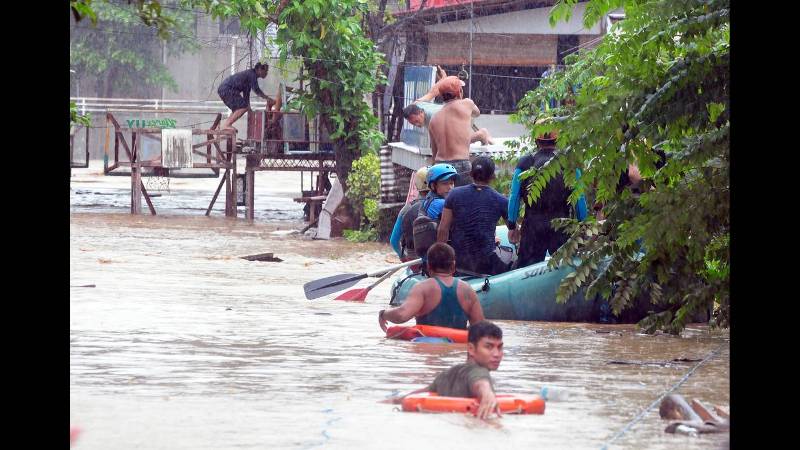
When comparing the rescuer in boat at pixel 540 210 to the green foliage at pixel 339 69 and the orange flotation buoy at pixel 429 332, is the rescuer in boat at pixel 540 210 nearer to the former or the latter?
the orange flotation buoy at pixel 429 332

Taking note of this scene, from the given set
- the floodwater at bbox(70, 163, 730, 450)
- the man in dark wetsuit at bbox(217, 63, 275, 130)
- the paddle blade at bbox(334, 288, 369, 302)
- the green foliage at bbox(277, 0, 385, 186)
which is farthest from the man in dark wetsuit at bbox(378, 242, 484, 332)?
the man in dark wetsuit at bbox(217, 63, 275, 130)

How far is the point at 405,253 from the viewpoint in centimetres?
1268

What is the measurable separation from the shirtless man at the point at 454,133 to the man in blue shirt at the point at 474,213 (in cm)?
277

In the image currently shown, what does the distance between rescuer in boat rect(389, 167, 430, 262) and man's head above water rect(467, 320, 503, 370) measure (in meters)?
4.92

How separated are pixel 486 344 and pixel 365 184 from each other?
1440 cm

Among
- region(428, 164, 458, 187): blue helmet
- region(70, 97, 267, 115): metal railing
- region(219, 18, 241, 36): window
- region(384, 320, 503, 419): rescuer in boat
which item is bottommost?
region(384, 320, 503, 419): rescuer in boat

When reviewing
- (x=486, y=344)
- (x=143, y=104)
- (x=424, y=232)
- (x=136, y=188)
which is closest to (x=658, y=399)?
(x=486, y=344)

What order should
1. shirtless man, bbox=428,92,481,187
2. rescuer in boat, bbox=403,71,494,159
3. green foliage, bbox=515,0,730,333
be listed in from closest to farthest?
1. green foliage, bbox=515,0,730,333
2. shirtless man, bbox=428,92,481,187
3. rescuer in boat, bbox=403,71,494,159

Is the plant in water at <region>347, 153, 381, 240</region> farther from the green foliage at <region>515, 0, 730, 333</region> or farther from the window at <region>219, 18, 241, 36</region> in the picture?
the window at <region>219, 18, 241, 36</region>

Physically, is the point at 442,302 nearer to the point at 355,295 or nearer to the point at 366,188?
the point at 355,295

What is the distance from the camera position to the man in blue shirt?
11250 mm

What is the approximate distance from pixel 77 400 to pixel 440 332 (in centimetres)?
294

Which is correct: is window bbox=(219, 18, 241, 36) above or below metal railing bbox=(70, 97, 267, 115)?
above
